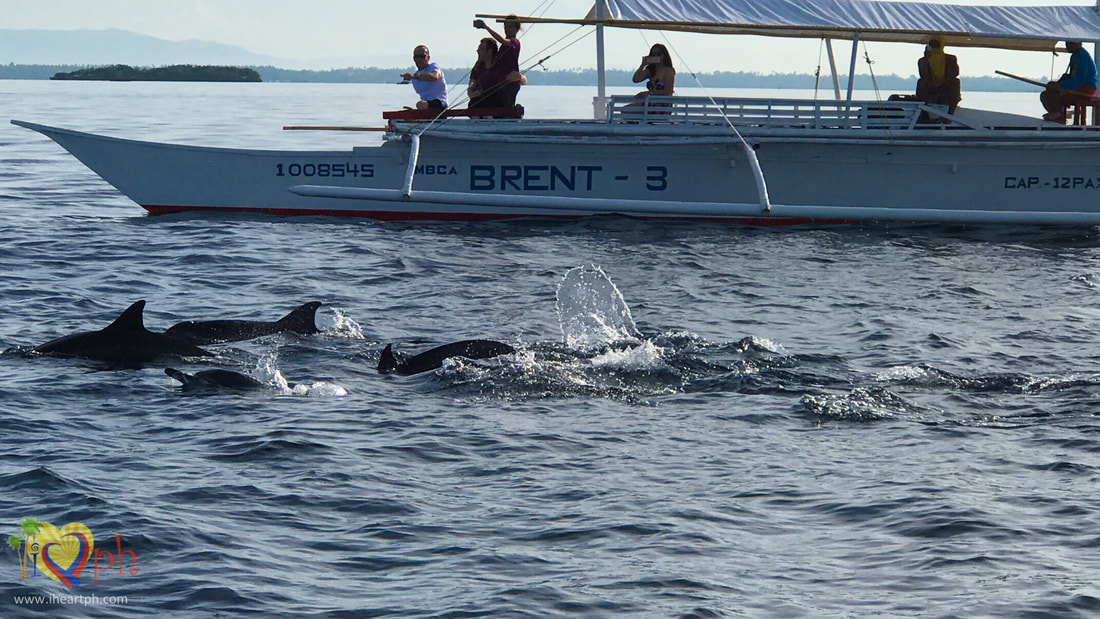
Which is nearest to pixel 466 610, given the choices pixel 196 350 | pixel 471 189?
pixel 196 350

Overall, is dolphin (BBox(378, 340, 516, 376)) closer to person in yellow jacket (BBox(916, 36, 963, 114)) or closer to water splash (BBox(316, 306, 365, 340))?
water splash (BBox(316, 306, 365, 340))

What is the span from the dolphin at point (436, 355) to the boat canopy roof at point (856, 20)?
10.9 metres

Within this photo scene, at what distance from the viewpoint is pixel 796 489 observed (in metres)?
8.46

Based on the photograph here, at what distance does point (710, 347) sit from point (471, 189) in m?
9.88

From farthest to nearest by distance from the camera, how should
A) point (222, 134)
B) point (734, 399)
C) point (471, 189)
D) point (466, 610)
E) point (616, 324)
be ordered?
point (222, 134), point (471, 189), point (616, 324), point (734, 399), point (466, 610)

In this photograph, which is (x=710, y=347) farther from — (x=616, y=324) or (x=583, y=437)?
(x=583, y=437)

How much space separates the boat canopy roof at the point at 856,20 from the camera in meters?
22.3

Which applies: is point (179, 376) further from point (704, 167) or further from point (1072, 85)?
point (1072, 85)

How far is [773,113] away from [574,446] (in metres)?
13.6

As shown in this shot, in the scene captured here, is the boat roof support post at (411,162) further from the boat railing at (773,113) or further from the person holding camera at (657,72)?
the person holding camera at (657,72)

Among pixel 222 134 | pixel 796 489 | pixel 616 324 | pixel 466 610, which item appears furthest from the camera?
pixel 222 134

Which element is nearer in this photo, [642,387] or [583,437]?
[583,437]

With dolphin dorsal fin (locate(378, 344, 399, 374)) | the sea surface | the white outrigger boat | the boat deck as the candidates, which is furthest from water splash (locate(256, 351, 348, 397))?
Answer: the boat deck

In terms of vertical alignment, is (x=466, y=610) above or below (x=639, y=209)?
below
